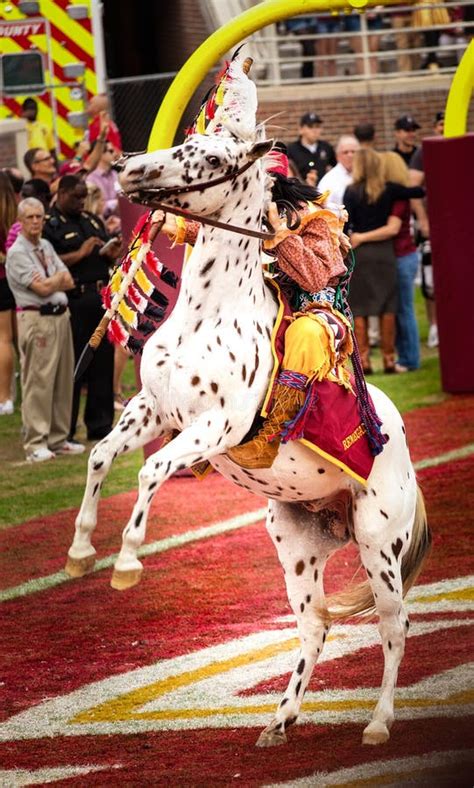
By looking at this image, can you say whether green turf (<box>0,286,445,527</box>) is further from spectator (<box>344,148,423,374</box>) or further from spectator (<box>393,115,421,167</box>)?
spectator (<box>393,115,421,167</box>)

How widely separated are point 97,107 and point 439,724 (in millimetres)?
7421

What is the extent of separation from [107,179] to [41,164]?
4.86ft

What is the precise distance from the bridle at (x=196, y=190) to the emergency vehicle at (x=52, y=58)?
14.4 feet

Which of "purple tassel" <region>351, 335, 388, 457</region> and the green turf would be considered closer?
"purple tassel" <region>351, 335, 388, 457</region>

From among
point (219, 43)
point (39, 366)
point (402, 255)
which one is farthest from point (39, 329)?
point (402, 255)

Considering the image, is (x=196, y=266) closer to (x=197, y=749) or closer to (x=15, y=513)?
(x=197, y=749)

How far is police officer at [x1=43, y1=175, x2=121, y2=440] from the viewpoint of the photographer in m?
11.0

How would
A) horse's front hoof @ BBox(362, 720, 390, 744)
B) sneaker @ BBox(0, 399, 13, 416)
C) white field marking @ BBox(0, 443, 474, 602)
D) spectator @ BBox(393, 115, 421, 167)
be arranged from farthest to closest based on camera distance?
spectator @ BBox(393, 115, 421, 167) → sneaker @ BBox(0, 399, 13, 416) → white field marking @ BBox(0, 443, 474, 602) → horse's front hoof @ BBox(362, 720, 390, 744)

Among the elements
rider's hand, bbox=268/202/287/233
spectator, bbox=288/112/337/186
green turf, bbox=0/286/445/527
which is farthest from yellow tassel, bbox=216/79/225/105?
spectator, bbox=288/112/337/186

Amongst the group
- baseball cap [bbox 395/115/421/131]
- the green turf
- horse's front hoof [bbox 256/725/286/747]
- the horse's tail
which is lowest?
the green turf

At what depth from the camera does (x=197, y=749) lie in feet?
17.5

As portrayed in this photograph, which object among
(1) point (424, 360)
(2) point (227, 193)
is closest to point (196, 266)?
(2) point (227, 193)

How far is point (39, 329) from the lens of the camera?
1046 centimetres

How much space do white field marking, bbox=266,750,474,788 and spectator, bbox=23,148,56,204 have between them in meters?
7.38
